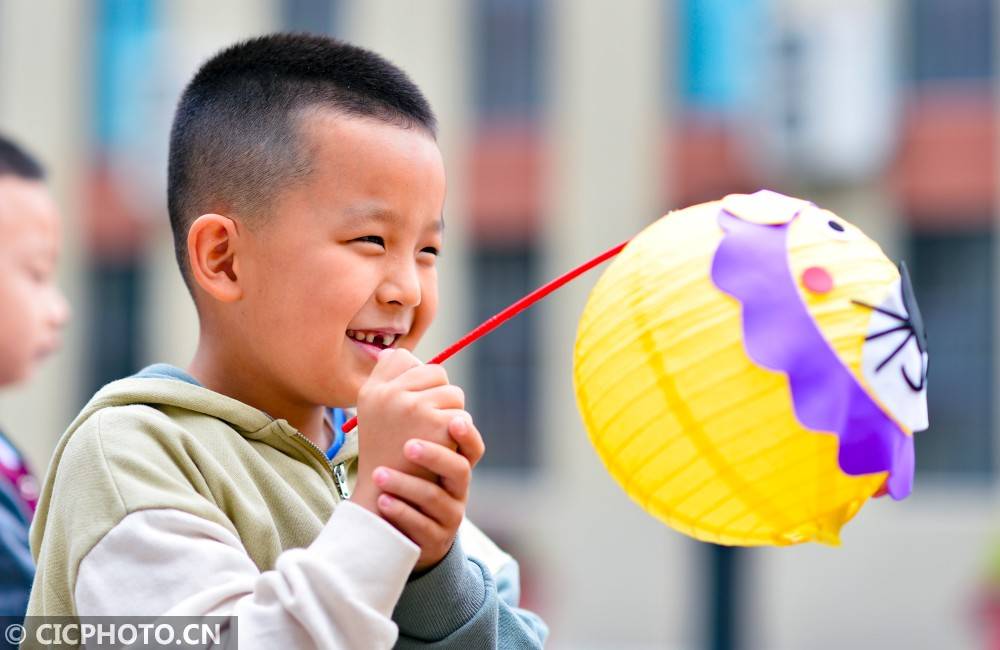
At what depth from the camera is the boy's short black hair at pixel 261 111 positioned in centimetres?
129

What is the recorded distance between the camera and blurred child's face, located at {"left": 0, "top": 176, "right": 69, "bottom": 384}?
2.17 meters

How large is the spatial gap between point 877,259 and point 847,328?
0.10 meters

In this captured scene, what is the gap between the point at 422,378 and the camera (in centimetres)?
115

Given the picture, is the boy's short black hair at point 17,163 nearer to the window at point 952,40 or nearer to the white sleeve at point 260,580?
the white sleeve at point 260,580

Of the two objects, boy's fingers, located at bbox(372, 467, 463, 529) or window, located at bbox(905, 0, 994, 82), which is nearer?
boy's fingers, located at bbox(372, 467, 463, 529)

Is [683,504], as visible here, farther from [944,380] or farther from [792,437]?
[944,380]

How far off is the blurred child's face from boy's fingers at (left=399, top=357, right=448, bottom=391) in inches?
48.6

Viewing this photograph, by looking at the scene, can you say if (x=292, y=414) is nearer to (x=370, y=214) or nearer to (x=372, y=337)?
(x=372, y=337)

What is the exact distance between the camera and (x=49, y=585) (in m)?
1.14

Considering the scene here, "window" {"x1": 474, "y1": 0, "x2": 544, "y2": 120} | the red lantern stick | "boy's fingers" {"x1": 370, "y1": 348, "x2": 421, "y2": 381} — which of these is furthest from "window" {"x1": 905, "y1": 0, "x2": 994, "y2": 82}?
"boy's fingers" {"x1": 370, "y1": 348, "x2": 421, "y2": 381}

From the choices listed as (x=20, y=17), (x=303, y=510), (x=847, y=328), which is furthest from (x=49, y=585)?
(x=20, y=17)

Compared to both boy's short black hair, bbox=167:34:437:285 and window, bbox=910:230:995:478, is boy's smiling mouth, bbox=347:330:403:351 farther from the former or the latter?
window, bbox=910:230:995:478

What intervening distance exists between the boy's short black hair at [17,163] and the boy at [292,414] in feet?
2.99

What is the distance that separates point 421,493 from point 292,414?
27 cm
